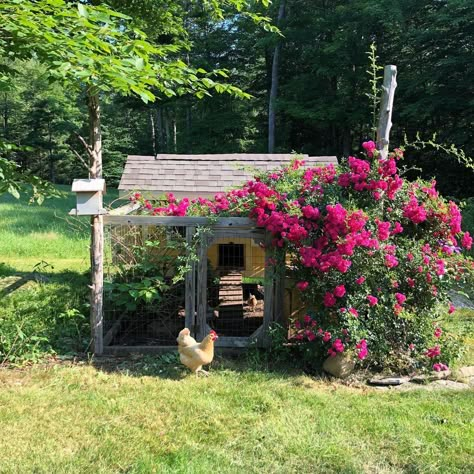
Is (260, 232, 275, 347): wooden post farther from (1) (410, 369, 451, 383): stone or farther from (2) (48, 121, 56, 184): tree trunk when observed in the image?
(2) (48, 121, 56, 184): tree trunk

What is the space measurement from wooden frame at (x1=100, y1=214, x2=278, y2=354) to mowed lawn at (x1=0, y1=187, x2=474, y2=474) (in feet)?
0.84

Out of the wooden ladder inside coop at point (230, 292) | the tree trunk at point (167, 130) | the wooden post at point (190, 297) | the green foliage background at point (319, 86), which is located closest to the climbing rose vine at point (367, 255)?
the wooden post at point (190, 297)

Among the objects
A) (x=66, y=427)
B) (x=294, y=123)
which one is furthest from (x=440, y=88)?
(x=66, y=427)

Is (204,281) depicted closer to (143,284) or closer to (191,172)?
(143,284)

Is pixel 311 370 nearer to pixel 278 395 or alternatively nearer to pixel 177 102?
pixel 278 395

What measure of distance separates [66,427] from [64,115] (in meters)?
39.5

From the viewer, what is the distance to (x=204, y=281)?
187 inches

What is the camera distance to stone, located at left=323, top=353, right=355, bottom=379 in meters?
4.21

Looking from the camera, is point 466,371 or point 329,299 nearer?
point 329,299

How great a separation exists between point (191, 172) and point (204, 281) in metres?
4.39

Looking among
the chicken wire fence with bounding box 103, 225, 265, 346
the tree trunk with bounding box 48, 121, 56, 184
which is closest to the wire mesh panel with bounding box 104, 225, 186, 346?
the chicken wire fence with bounding box 103, 225, 265, 346

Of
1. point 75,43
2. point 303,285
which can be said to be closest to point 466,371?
point 303,285

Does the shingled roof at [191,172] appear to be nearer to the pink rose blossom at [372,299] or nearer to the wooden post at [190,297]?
the wooden post at [190,297]

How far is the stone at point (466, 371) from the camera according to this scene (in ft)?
14.2
